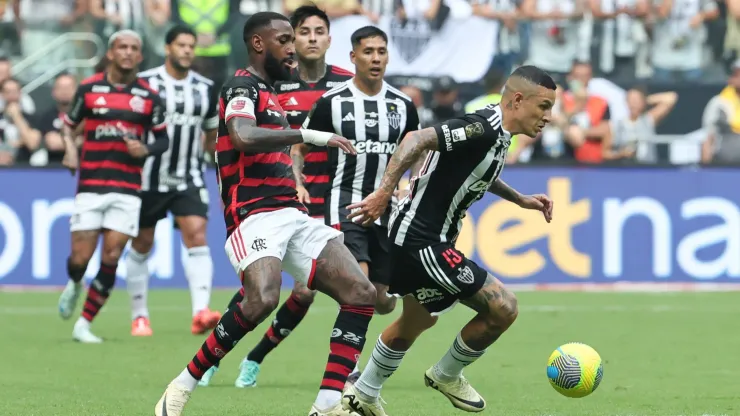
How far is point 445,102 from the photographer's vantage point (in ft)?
54.2

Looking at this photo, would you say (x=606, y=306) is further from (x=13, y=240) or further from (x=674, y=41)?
(x=13, y=240)

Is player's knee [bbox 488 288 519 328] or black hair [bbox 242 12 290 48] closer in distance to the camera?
black hair [bbox 242 12 290 48]

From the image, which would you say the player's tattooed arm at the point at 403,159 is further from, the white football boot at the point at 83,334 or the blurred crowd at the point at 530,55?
the blurred crowd at the point at 530,55

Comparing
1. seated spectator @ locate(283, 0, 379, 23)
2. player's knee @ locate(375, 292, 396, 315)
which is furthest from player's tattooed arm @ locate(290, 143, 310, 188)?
seated spectator @ locate(283, 0, 379, 23)

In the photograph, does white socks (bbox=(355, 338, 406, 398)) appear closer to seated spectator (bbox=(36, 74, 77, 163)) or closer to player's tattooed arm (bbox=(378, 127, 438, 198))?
player's tattooed arm (bbox=(378, 127, 438, 198))

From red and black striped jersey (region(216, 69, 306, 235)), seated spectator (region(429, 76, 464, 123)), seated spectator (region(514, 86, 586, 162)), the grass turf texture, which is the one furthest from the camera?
seated spectator (region(514, 86, 586, 162))

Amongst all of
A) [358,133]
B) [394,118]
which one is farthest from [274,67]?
[394,118]

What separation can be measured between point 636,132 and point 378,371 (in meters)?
10.5

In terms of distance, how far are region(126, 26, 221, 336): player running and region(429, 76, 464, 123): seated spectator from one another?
194 inches

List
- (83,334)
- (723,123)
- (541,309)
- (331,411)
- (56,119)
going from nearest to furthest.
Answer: (331,411) < (83,334) < (541,309) < (56,119) < (723,123)

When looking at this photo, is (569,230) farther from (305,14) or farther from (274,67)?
(274,67)

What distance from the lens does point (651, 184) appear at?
15.6 m

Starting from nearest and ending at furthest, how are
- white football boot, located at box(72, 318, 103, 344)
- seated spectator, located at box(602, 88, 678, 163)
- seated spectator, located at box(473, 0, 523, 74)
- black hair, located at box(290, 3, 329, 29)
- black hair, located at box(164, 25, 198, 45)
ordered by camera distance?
black hair, located at box(290, 3, 329, 29) < white football boot, located at box(72, 318, 103, 344) < black hair, located at box(164, 25, 198, 45) < seated spectator, located at box(602, 88, 678, 163) < seated spectator, located at box(473, 0, 523, 74)

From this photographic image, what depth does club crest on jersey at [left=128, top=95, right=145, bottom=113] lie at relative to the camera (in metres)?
11.4
